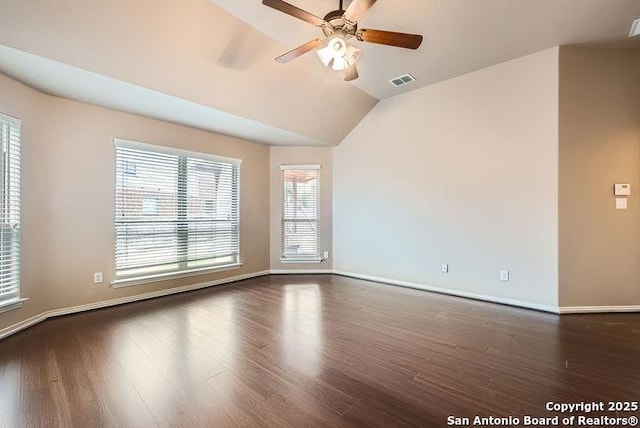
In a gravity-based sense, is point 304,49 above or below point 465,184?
above

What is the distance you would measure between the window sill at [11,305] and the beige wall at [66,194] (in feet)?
0.18

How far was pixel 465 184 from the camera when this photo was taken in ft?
12.6

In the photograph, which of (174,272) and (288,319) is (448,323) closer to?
(288,319)

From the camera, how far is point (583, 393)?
179 cm

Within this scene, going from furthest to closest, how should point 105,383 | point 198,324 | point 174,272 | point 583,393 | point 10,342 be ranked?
point 174,272 < point 198,324 < point 10,342 < point 105,383 < point 583,393

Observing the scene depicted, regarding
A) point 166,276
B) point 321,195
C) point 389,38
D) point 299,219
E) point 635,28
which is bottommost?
point 166,276

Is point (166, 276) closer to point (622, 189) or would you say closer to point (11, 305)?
point (11, 305)

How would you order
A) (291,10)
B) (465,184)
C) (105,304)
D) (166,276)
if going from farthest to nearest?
(166,276)
(465,184)
(105,304)
(291,10)

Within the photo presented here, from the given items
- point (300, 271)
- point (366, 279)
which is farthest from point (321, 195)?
point (366, 279)

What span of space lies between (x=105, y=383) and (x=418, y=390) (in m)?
2.14

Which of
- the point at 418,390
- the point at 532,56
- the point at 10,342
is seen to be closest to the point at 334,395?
the point at 418,390

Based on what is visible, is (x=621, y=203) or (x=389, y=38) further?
(x=621, y=203)

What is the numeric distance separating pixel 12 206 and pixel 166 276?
183cm

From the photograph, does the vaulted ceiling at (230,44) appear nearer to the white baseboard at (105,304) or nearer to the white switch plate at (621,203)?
the white switch plate at (621,203)
